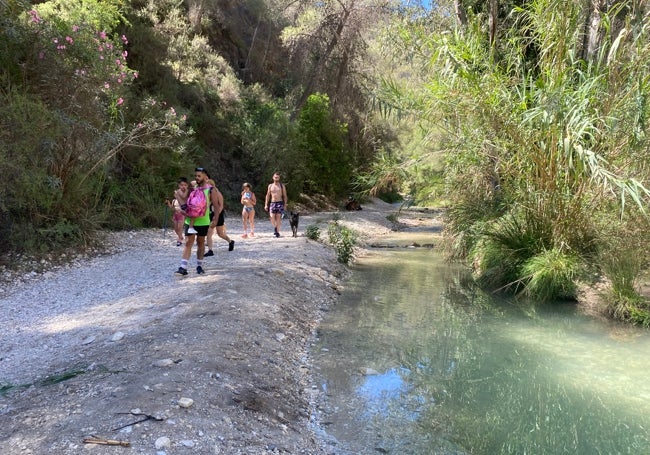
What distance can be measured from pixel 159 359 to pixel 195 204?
11.8 ft

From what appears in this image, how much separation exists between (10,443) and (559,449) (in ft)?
13.7

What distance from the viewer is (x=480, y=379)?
5750 millimetres

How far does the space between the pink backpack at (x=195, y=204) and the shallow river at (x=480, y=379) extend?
263cm

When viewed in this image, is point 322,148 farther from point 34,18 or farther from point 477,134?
point 34,18

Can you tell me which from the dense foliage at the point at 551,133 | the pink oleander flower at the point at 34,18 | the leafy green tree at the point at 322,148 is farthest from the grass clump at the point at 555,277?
the leafy green tree at the point at 322,148

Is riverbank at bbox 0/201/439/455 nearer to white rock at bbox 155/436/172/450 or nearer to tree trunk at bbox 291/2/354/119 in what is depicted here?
white rock at bbox 155/436/172/450

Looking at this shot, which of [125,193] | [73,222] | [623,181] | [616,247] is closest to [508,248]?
[616,247]

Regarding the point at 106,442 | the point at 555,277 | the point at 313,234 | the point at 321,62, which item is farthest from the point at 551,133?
the point at 321,62

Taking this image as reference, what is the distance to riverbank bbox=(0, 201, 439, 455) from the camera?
3463 mm

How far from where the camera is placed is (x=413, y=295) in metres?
9.98

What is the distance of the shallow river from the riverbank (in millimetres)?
465

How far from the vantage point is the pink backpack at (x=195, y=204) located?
25.7ft

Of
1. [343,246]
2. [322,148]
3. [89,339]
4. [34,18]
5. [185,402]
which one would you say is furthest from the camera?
[322,148]

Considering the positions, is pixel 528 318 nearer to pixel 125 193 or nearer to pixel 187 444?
pixel 187 444
